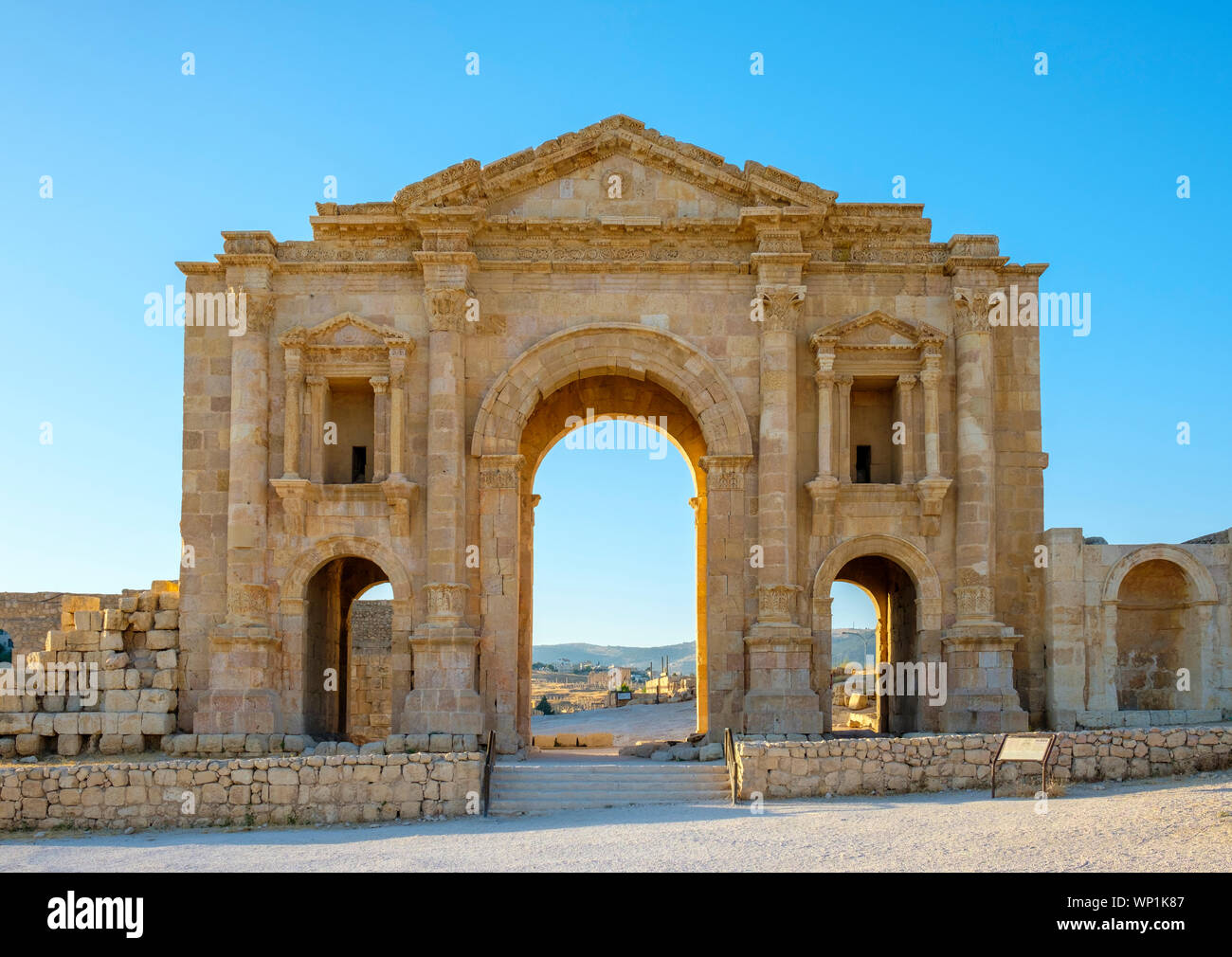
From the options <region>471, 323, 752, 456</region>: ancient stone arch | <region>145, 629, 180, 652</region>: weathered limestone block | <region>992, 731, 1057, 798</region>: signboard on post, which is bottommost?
<region>992, 731, 1057, 798</region>: signboard on post

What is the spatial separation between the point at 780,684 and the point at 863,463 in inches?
200

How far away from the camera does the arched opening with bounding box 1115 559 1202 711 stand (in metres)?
21.5

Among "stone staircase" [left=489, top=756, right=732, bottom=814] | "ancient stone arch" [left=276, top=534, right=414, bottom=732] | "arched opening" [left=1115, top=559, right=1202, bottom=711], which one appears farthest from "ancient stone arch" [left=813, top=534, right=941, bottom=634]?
"ancient stone arch" [left=276, top=534, right=414, bottom=732]

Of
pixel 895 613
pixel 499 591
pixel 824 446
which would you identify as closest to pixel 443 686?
pixel 499 591

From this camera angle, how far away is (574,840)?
13.8 meters

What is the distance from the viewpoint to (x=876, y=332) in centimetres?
2198

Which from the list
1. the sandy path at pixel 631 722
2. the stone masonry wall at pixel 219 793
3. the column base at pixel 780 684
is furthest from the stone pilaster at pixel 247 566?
the sandy path at pixel 631 722

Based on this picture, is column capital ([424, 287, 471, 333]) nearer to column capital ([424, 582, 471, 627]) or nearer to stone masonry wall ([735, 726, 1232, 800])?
column capital ([424, 582, 471, 627])

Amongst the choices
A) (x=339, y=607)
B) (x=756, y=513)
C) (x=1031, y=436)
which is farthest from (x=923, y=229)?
(x=339, y=607)

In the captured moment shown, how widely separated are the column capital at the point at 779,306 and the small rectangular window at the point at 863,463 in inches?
124

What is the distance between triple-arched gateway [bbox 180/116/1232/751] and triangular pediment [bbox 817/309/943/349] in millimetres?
60

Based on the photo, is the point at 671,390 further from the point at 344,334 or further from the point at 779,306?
the point at 344,334

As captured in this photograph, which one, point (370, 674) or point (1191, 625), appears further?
point (370, 674)

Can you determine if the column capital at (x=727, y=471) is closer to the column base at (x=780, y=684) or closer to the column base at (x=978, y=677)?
the column base at (x=780, y=684)
